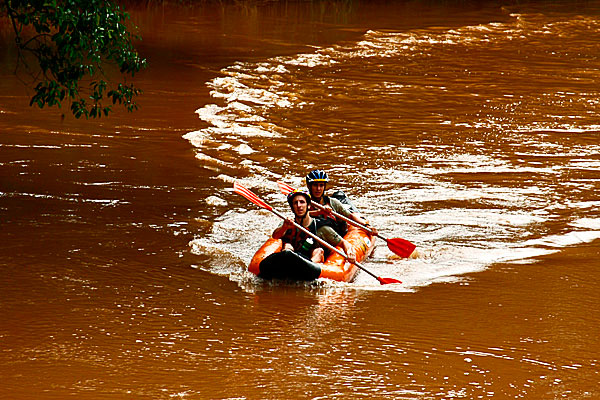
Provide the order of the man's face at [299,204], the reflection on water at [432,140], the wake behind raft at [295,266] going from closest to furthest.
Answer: the wake behind raft at [295,266] → the man's face at [299,204] → the reflection on water at [432,140]

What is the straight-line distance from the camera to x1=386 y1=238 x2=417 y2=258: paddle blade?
9719 millimetres

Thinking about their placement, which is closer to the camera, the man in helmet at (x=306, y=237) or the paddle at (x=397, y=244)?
the man in helmet at (x=306, y=237)

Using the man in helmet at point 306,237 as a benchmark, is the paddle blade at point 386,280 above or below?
below

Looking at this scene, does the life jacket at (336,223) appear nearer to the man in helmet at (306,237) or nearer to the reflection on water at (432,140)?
the reflection on water at (432,140)

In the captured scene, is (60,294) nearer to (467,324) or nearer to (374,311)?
(374,311)

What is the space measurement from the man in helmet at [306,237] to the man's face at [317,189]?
0.53 meters

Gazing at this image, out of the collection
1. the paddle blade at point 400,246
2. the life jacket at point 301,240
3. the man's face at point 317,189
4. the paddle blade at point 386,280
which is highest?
the man's face at point 317,189

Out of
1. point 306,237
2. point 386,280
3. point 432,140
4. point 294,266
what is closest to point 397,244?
point 386,280

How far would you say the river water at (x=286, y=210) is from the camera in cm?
701

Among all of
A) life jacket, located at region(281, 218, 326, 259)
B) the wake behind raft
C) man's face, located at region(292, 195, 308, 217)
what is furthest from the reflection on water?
man's face, located at region(292, 195, 308, 217)

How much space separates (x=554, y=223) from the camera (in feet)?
36.1

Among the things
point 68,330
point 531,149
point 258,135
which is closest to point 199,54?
point 258,135

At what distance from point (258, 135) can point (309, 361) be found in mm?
8659

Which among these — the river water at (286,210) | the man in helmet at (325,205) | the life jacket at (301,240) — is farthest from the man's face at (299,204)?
the river water at (286,210)
